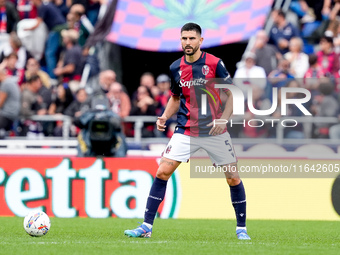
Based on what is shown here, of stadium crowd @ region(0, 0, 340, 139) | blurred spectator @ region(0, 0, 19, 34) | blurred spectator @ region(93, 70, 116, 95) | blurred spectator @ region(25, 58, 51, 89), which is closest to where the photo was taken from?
stadium crowd @ region(0, 0, 340, 139)

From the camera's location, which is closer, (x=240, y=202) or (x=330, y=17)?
(x=240, y=202)

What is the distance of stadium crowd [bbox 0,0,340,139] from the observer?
1258 centimetres

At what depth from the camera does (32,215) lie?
753cm

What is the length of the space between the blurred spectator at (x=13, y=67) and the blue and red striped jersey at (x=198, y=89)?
792 cm

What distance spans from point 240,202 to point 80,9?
8.43 metres

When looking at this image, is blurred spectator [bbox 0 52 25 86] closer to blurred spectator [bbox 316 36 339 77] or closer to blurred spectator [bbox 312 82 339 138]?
blurred spectator [bbox 316 36 339 77]

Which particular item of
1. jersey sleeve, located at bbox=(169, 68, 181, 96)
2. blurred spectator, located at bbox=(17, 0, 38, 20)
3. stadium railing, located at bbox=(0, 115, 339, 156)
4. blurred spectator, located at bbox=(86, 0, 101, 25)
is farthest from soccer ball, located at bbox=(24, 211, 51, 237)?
blurred spectator, located at bbox=(17, 0, 38, 20)

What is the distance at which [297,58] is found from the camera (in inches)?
536

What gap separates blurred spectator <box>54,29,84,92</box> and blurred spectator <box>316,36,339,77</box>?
15.1ft

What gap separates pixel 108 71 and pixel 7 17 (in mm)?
3350

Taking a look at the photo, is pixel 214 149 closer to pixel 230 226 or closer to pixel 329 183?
pixel 230 226

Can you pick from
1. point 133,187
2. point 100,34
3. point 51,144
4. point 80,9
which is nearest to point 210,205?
point 133,187

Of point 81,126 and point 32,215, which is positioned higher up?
point 81,126

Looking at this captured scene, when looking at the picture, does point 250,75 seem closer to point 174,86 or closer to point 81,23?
point 81,23
